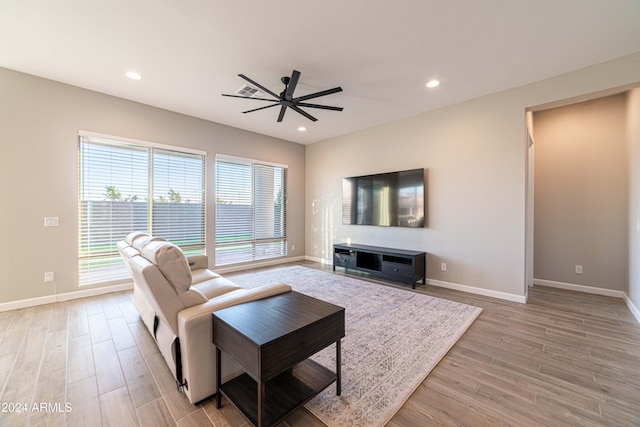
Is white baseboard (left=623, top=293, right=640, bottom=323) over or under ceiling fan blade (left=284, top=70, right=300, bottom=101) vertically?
under

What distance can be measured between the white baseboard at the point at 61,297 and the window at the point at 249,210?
152 cm

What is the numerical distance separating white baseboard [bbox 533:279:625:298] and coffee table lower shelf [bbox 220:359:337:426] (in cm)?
440

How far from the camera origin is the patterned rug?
1571mm

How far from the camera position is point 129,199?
3.90 metres

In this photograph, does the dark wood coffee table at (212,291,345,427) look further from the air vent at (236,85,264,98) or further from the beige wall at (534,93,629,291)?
the beige wall at (534,93,629,291)

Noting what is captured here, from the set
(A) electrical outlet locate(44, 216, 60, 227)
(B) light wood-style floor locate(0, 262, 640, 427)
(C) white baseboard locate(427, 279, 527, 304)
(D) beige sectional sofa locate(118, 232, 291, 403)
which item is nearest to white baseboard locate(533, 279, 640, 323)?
(B) light wood-style floor locate(0, 262, 640, 427)

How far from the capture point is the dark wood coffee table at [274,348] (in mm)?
1228

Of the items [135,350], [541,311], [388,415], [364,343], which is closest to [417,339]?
[364,343]

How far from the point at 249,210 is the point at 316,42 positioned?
362 cm

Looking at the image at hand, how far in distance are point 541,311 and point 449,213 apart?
5.45 ft

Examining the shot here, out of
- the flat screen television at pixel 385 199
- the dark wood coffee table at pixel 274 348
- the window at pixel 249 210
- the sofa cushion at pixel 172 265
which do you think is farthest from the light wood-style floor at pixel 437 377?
the window at pixel 249 210

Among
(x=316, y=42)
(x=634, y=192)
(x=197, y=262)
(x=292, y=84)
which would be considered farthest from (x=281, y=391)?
(x=634, y=192)

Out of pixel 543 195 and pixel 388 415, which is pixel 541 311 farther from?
pixel 388 415

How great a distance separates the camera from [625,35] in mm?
2359
